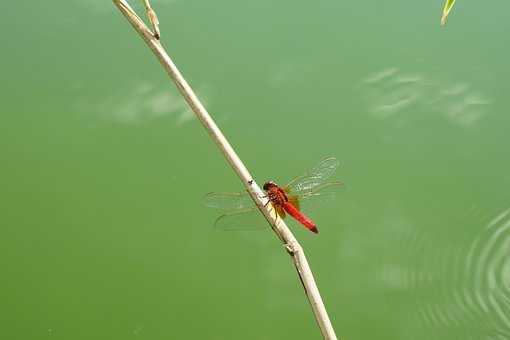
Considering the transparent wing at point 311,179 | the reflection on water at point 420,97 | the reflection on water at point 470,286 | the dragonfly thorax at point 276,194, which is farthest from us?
the reflection on water at point 420,97

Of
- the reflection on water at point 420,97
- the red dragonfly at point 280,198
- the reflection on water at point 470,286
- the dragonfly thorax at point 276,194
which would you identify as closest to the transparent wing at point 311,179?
the red dragonfly at point 280,198

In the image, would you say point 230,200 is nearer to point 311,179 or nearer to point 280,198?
point 280,198

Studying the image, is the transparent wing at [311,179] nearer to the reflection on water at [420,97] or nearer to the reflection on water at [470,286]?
the reflection on water at [470,286]

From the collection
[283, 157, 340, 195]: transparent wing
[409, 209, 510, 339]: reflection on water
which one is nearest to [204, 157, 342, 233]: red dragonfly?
[283, 157, 340, 195]: transparent wing

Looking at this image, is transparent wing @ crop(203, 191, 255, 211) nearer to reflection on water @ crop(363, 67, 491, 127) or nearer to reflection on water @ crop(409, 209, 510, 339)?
reflection on water @ crop(409, 209, 510, 339)

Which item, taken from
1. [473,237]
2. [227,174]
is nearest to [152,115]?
[227,174]

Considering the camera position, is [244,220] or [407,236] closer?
[244,220]

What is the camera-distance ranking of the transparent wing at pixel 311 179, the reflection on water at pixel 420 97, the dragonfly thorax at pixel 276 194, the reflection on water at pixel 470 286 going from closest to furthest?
the dragonfly thorax at pixel 276 194
the transparent wing at pixel 311 179
the reflection on water at pixel 470 286
the reflection on water at pixel 420 97

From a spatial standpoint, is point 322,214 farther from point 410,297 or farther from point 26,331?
point 26,331
